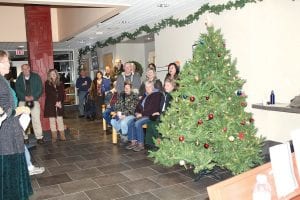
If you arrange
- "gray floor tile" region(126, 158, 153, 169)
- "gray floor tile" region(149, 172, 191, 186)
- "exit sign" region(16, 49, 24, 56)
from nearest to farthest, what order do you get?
1. "gray floor tile" region(149, 172, 191, 186)
2. "gray floor tile" region(126, 158, 153, 169)
3. "exit sign" region(16, 49, 24, 56)

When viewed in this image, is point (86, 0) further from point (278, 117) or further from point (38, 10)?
point (278, 117)

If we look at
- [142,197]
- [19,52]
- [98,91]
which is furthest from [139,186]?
[19,52]

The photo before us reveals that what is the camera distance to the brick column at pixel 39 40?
7355mm

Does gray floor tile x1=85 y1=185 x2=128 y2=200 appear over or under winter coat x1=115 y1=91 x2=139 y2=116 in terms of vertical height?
under

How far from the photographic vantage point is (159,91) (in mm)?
5680

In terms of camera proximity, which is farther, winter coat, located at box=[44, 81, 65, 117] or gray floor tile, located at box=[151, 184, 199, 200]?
winter coat, located at box=[44, 81, 65, 117]

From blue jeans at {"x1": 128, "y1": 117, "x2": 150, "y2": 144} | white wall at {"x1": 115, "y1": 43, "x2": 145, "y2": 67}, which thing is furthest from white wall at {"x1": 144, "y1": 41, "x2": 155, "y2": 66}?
blue jeans at {"x1": 128, "y1": 117, "x2": 150, "y2": 144}

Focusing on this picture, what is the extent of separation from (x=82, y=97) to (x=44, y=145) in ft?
12.9

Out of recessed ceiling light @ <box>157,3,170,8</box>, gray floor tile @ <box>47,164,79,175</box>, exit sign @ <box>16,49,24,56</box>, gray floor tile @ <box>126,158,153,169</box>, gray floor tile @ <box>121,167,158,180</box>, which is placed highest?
recessed ceiling light @ <box>157,3,170,8</box>

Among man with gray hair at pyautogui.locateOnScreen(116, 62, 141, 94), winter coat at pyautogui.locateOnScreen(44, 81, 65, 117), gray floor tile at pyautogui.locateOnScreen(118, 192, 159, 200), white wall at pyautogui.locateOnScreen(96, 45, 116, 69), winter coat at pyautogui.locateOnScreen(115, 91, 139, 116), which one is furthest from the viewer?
white wall at pyautogui.locateOnScreen(96, 45, 116, 69)

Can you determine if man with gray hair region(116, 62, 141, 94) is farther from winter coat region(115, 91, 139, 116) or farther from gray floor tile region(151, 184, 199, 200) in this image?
gray floor tile region(151, 184, 199, 200)

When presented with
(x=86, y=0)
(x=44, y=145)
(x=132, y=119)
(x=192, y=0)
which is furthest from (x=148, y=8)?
(x=44, y=145)

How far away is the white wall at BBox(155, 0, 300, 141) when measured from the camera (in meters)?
5.03

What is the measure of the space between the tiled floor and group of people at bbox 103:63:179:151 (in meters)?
0.28
